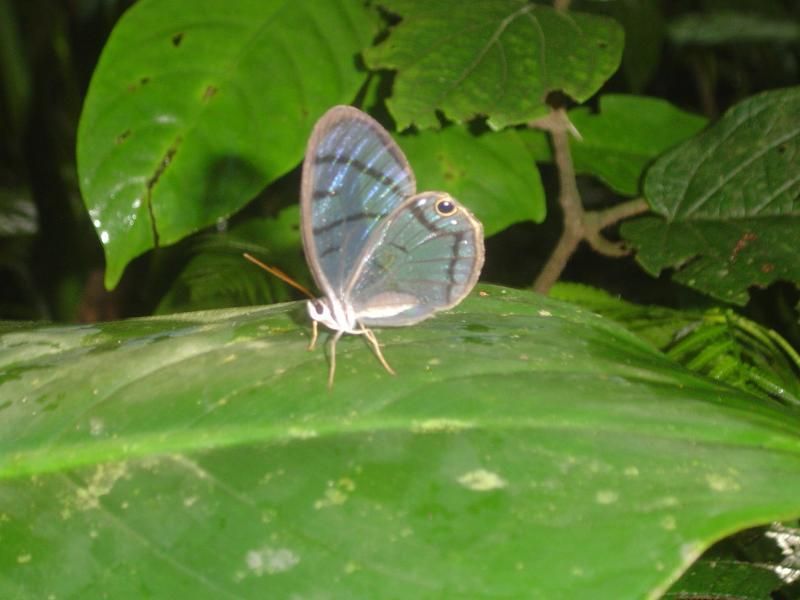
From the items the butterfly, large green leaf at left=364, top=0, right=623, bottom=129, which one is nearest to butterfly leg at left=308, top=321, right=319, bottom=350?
the butterfly

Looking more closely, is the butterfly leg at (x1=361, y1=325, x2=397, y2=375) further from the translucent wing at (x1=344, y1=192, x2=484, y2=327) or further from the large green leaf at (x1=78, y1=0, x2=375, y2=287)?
the large green leaf at (x1=78, y1=0, x2=375, y2=287)

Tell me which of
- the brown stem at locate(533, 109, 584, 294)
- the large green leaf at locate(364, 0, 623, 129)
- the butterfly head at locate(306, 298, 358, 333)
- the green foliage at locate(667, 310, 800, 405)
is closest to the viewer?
the butterfly head at locate(306, 298, 358, 333)

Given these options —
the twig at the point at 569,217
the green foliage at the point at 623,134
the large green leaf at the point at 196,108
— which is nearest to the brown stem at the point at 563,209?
the twig at the point at 569,217

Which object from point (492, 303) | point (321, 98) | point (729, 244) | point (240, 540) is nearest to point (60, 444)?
point (240, 540)

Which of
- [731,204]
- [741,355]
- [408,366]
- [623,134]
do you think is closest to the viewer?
[408,366]

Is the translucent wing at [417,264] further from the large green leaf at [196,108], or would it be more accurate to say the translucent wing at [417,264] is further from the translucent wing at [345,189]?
the large green leaf at [196,108]

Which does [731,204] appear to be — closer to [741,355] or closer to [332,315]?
[741,355]

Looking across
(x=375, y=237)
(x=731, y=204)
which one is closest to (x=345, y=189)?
(x=375, y=237)

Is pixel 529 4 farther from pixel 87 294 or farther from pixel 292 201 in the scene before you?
pixel 87 294
